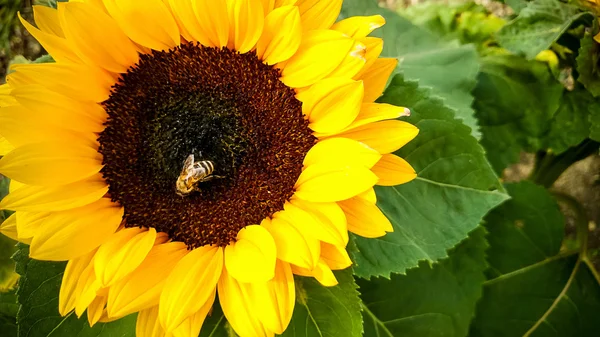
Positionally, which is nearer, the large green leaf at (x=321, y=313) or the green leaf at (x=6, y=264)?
the large green leaf at (x=321, y=313)

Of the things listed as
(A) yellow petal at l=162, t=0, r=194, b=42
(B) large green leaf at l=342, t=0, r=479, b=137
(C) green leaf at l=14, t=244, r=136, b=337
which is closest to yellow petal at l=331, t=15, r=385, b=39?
(A) yellow petal at l=162, t=0, r=194, b=42

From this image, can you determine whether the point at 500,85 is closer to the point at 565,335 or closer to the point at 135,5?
the point at 565,335

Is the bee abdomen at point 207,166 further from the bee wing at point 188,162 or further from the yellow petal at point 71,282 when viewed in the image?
the yellow petal at point 71,282

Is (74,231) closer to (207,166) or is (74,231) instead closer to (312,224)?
(207,166)

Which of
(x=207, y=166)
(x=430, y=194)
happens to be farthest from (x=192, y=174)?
(x=430, y=194)

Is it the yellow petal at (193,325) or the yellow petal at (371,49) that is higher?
the yellow petal at (371,49)

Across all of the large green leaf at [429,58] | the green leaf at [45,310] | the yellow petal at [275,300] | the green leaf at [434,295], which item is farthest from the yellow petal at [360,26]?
the green leaf at [434,295]

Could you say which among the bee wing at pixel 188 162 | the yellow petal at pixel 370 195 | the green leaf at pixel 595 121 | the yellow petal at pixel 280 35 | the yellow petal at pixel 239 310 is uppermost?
the yellow petal at pixel 280 35
